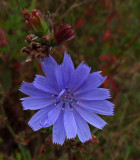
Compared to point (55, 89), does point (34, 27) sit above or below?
above

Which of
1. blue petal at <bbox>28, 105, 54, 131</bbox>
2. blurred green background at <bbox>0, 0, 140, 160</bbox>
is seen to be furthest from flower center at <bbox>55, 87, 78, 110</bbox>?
blurred green background at <bbox>0, 0, 140, 160</bbox>

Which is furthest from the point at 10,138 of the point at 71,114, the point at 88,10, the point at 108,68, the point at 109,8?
the point at 109,8

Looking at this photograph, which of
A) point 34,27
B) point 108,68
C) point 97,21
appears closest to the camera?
point 34,27

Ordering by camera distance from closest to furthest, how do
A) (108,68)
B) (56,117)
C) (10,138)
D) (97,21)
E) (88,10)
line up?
(56,117)
(108,68)
(10,138)
(88,10)
(97,21)

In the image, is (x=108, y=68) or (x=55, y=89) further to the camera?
(x=108, y=68)

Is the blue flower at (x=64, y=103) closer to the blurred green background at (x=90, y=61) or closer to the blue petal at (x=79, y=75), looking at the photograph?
the blue petal at (x=79, y=75)

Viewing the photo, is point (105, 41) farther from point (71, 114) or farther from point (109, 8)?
point (71, 114)

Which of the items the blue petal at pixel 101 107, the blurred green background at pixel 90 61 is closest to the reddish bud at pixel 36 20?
the blue petal at pixel 101 107
